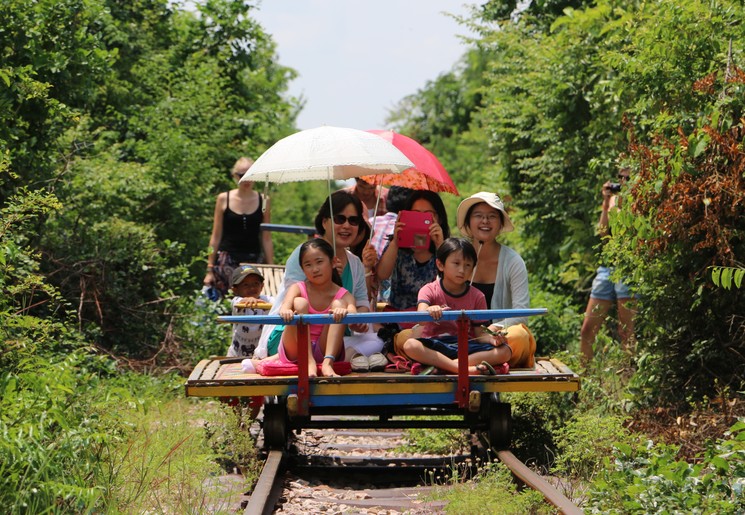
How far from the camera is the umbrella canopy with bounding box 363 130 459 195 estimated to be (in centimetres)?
1038

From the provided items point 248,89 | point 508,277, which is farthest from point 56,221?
point 248,89

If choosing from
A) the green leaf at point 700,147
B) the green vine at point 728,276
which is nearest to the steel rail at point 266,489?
the green vine at point 728,276

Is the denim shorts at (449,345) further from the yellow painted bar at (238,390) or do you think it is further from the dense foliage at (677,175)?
the dense foliage at (677,175)

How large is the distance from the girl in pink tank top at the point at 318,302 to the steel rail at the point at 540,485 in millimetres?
1349

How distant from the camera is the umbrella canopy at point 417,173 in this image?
409 inches

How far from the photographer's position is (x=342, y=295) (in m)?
8.57

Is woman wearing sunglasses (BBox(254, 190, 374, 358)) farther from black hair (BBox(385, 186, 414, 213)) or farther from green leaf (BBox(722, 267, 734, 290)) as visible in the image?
green leaf (BBox(722, 267, 734, 290))

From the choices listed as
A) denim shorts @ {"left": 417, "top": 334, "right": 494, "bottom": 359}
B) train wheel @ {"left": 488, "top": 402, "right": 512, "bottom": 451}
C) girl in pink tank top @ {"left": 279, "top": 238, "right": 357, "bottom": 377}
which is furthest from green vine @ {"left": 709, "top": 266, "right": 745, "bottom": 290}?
girl in pink tank top @ {"left": 279, "top": 238, "right": 357, "bottom": 377}

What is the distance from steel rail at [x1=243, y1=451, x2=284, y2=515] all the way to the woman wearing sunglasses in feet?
3.27

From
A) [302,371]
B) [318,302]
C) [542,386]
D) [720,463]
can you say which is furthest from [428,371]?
[720,463]

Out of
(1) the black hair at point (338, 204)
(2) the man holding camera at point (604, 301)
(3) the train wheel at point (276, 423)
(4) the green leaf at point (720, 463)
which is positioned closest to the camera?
(4) the green leaf at point (720, 463)

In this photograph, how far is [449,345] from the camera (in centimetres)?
820

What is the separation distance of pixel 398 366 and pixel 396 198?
294 cm

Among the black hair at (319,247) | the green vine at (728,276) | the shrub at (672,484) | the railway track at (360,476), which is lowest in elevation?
the railway track at (360,476)
